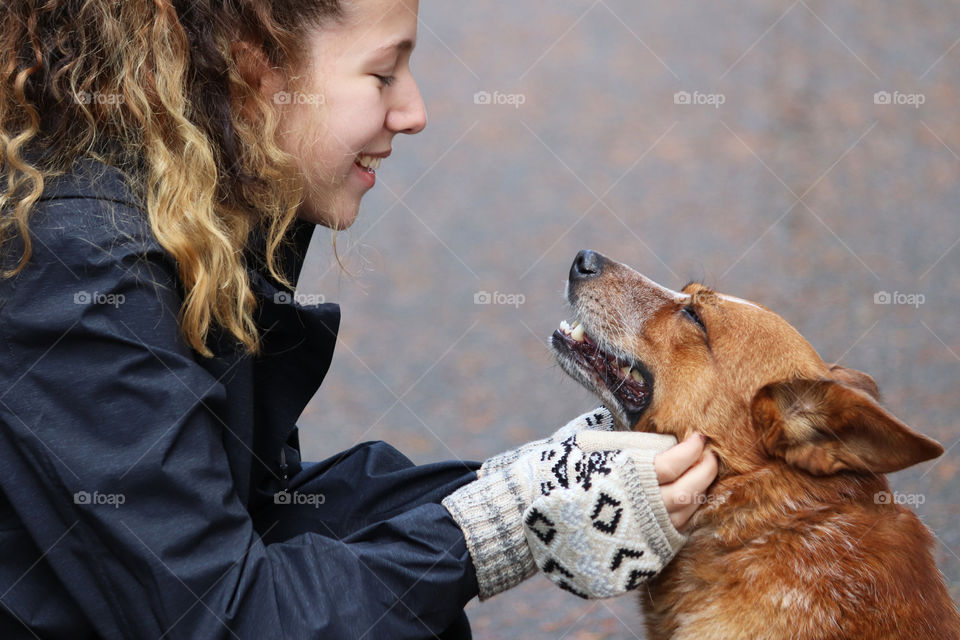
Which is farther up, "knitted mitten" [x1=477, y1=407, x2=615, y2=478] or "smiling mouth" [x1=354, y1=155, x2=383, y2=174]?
"smiling mouth" [x1=354, y1=155, x2=383, y2=174]

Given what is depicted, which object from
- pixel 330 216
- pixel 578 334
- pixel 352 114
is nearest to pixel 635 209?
pixel 578 334

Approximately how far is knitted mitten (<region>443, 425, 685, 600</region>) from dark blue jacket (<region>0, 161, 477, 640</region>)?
0.24 ft

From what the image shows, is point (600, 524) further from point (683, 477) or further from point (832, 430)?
point (832, 430)

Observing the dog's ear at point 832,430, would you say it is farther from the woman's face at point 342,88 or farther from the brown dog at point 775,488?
the woman's face at point 342,88

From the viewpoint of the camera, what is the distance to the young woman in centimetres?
197

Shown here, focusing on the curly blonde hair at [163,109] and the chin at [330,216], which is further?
the chin at [330,216]

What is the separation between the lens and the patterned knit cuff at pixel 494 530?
2311 millimetres

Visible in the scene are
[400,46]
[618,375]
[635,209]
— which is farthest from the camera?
[635,209]

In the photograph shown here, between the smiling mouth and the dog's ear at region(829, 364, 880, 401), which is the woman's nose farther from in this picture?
the dog's ear at region(829, 364, 880, 401)

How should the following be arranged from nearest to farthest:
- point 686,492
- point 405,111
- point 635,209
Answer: point 686,492 → point 405,111 → point 635,209

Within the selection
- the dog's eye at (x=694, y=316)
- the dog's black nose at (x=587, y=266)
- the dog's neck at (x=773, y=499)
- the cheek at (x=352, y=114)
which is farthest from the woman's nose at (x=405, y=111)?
the dog's neck at (x=773, y=499)

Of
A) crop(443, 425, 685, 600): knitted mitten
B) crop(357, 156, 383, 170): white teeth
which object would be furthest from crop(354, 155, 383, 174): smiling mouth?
crop(443, 425, 685, 600): knitted mitten

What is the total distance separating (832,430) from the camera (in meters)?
2.45

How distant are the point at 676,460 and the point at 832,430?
387 mm
